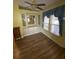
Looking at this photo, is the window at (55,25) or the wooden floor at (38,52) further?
the window at (55,25)

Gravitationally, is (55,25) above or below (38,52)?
above

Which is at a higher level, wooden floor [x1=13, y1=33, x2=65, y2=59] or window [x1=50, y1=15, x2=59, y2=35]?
window [x1=50, y1=15, x2=59, y2=35]

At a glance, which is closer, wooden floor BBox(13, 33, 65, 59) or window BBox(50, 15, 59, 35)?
wooden floor BBox(13, 33, 65, 59)

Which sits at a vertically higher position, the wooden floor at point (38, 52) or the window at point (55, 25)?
the window at point (55, 25)

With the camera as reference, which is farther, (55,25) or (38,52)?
(55,25)
